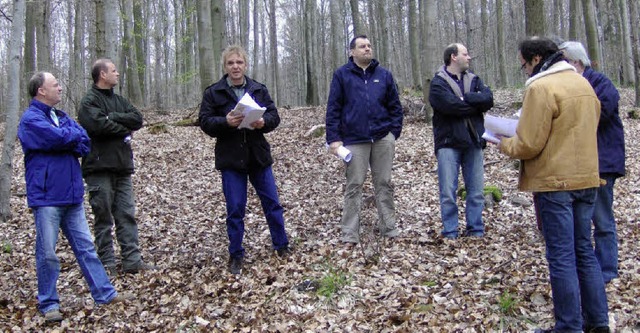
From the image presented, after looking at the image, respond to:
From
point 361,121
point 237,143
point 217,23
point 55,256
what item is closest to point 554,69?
point 361,121

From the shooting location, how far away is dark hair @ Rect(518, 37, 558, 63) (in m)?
3.46

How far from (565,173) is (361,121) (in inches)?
104

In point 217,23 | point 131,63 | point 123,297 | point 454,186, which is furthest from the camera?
point 131,63

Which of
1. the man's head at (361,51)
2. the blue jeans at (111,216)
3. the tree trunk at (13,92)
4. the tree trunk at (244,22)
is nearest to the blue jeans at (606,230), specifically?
the man's head at (361,51)

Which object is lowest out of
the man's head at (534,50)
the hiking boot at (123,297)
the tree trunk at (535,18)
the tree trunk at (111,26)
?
the hiking boot at (123,297)

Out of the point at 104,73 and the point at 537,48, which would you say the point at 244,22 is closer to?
the point at 104,73

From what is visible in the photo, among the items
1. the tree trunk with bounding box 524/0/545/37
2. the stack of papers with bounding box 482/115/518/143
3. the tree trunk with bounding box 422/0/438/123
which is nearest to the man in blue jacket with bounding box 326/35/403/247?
the stack of papers with bounding box 482/115/518/143

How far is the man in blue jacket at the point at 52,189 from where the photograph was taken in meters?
4.45

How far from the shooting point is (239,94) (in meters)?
5.46

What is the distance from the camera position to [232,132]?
209 inches

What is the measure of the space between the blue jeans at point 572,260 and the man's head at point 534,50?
3.00ft

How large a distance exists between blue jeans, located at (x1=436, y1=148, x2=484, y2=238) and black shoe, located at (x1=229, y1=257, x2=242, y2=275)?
2312 millimetres

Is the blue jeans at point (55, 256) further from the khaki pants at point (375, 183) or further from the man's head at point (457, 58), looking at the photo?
the man's head at point (457, 58)

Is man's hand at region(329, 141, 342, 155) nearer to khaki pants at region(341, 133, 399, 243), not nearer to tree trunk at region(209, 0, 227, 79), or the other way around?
khaki pants at region(341, 133, 399, 243)
